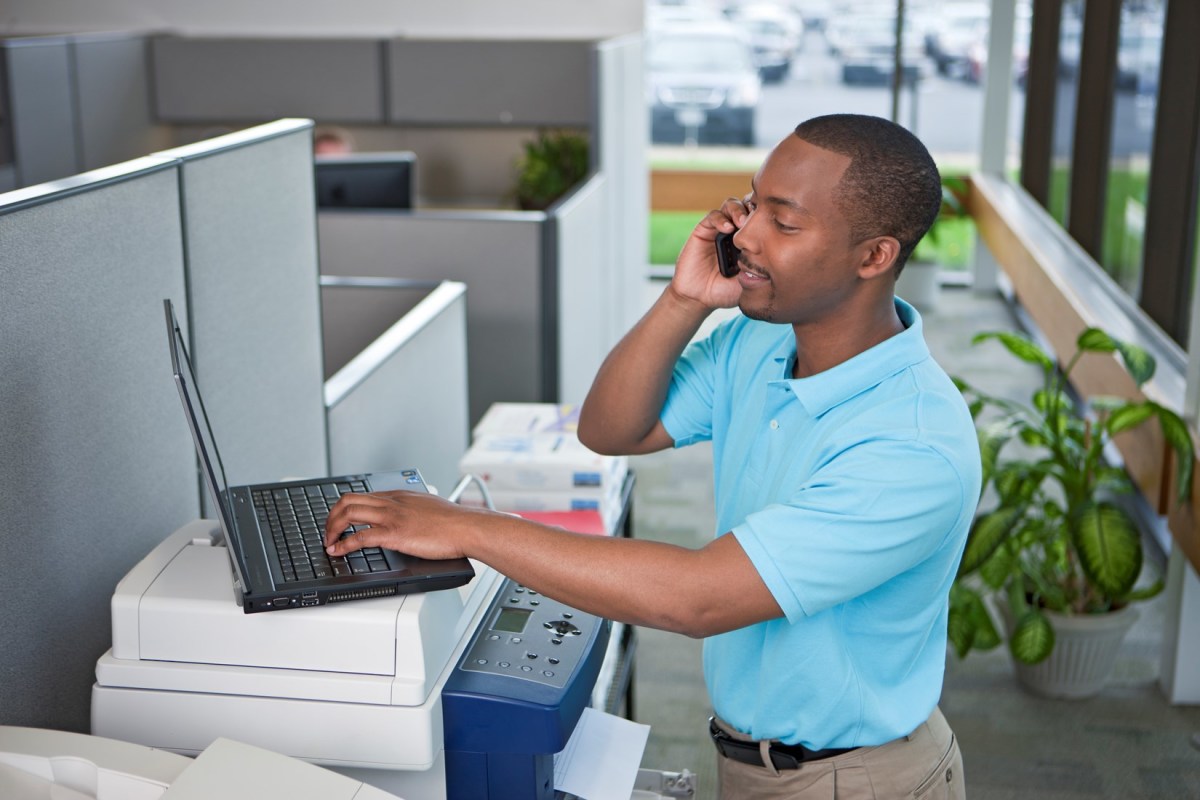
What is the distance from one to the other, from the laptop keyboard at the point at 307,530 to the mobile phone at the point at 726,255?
1.56 ft

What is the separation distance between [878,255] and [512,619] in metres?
0.57

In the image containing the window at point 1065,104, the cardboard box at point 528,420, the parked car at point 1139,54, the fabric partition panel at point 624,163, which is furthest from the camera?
the window at point 1065,104

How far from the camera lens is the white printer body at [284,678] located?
4.06 feet

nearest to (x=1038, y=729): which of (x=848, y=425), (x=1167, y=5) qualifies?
(x=848, y=425)

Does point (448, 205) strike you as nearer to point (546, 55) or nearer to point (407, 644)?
point (546, 55)

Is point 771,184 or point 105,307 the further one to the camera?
point 105,307

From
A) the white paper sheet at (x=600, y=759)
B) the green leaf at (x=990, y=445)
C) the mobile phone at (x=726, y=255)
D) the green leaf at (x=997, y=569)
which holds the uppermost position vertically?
the mobile phone at (x=726, y=255)

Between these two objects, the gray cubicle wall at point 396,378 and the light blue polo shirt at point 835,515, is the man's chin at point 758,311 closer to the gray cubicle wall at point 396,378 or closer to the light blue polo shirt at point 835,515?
the light blue polo shirt at point 835,515

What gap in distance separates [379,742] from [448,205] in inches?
185

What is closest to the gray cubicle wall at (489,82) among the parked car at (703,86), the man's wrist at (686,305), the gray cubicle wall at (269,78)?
the gray cubicle wall at (269,78)

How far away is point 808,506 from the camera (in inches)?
46.3

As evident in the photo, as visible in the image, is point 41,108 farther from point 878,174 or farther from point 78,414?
point 878,174

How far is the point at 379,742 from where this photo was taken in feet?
4.08

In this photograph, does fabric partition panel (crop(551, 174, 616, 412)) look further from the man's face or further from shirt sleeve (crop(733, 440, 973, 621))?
shirt sleeve (crop(733, 440, 973, 621))
